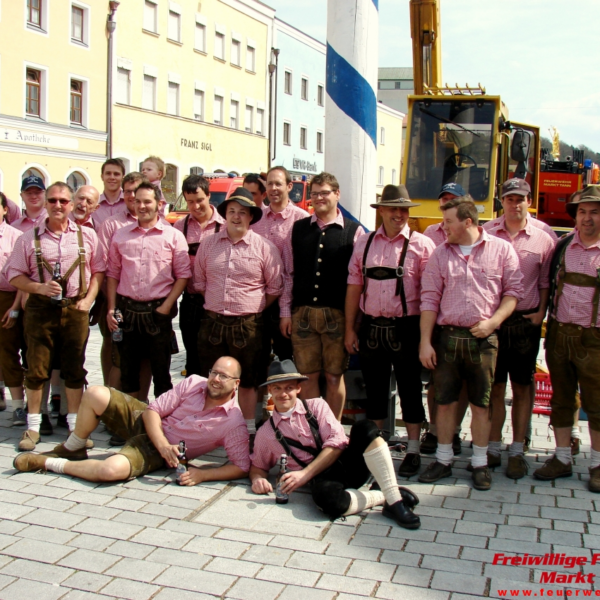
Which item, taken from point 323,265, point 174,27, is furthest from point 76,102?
point 323,265

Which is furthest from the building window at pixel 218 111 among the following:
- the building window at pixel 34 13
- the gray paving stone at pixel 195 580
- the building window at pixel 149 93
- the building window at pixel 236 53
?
the gray paving stone at pixel 195 580

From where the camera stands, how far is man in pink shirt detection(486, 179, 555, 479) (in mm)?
5395

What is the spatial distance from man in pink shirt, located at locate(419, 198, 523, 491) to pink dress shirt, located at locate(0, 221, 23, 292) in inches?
138

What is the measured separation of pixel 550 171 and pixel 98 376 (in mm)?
15233

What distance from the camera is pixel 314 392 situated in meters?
5.79

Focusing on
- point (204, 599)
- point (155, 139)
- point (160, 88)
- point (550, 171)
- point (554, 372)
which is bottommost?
point (204, 599)

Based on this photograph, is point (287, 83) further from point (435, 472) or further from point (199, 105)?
point (435, 472)

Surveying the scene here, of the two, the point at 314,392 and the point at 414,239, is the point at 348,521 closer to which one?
the point at 314,392

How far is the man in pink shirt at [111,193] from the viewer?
7.00 metres

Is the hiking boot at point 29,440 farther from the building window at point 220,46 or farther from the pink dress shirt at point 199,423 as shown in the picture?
the building window at point 220,46

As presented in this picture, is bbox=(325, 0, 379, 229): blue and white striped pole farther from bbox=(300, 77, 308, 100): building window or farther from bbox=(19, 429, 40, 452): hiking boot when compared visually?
bbox=(300, 77, 308, 100): building window

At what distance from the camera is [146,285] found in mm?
5859

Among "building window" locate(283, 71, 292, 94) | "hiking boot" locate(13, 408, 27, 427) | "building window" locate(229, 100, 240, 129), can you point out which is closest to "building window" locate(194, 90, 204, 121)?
"building window" locate(229, 100, 240, 129)

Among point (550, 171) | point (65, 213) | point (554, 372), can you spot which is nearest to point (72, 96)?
point (550, 171)
